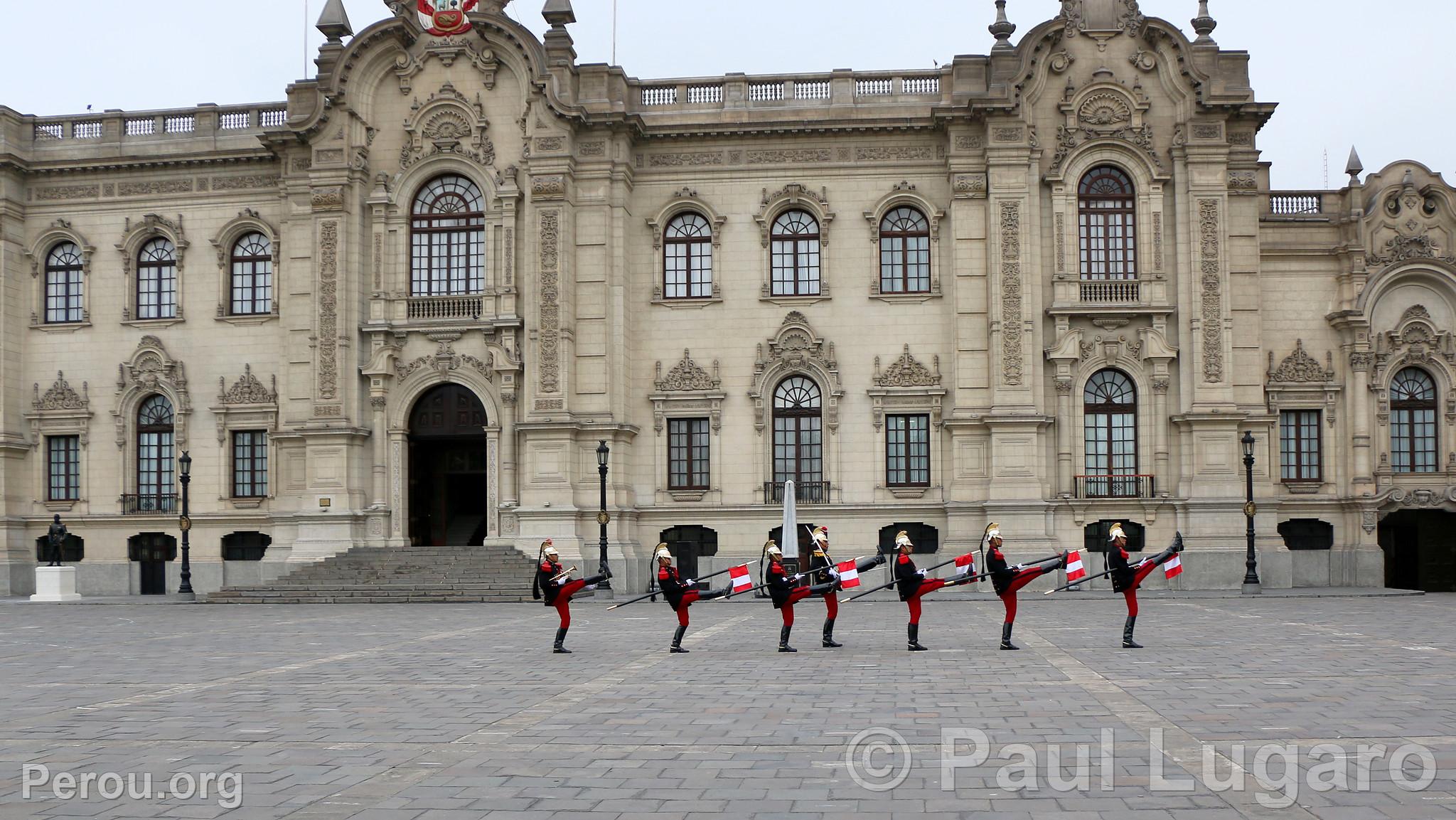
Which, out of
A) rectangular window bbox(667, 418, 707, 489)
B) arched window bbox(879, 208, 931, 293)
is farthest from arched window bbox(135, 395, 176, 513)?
arched window bbox(879, 208, 931, 293)

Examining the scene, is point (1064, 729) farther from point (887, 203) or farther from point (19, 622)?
point (887, 203)

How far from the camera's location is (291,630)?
25.3 m

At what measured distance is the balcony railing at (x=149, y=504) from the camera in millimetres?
40531

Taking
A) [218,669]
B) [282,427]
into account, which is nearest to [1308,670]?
[218,669]

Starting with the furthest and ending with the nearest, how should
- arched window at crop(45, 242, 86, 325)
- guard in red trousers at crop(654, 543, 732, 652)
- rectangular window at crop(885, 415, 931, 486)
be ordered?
arched window at crop(45, 242, 86, 325) → rectangular window at crop(885, 415, 931, 486) → guard in red trousers at crop(654, 543, 732, 652)

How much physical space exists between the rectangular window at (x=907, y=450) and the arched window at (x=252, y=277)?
1840cm

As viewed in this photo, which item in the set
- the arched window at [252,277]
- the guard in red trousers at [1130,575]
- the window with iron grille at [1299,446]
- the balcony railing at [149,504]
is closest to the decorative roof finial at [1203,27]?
the window with iron grille at [1299,446]

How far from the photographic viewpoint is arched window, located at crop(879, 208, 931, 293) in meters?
38.8

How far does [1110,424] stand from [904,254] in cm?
730

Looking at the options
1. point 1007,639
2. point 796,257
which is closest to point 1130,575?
point 1007,639

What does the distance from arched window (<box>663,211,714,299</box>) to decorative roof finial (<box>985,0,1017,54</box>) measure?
938cm

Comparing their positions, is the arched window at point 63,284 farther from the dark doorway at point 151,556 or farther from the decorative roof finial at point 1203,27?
the decorative roof finial at point 1203,27

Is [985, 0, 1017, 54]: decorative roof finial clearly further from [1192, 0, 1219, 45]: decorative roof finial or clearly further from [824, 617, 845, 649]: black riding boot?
[824, 617, 845, 649]: black riding boot

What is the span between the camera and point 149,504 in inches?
1607
